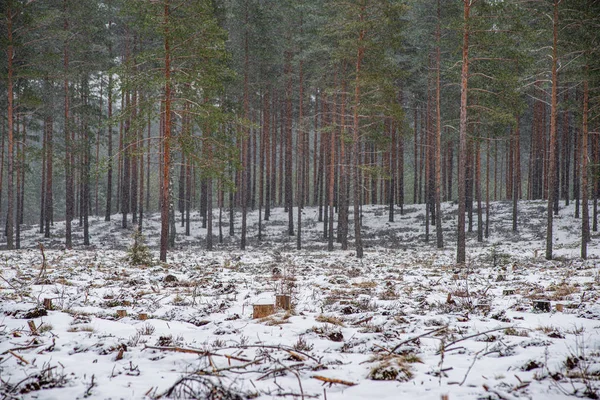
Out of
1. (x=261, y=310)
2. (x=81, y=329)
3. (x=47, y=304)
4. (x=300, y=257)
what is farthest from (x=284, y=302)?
(x=300, y=257)

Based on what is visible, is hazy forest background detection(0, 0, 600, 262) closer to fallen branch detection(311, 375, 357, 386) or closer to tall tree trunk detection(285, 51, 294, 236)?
tall tree trunk detection(285, 51, 294, 236)

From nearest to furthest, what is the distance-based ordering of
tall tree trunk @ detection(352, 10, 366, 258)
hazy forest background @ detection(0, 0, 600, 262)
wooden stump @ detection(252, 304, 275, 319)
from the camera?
wooden stump @ detection(252, 304, 275, 319) < hazy forest background @ detection(0, 0, 600, 262) < tall tree trunk @ detection(352, 10, 366, 258)

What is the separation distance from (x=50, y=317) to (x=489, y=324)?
4.76 m

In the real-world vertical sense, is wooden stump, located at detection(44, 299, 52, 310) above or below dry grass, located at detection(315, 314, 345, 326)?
above

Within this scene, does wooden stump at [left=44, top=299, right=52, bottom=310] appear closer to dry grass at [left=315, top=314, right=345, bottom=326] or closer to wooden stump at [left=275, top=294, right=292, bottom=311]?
wooden stump at [left=275, top=294, right=292, bottom=311]

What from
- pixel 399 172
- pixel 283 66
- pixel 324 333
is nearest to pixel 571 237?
pixel 399 172

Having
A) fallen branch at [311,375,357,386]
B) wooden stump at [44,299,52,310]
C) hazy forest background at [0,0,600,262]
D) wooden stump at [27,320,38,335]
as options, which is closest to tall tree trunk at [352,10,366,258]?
hazy forest background at [0,0,600,262]

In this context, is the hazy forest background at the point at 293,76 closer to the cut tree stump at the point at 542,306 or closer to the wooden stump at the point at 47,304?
the wooden stump at the point at 47,304

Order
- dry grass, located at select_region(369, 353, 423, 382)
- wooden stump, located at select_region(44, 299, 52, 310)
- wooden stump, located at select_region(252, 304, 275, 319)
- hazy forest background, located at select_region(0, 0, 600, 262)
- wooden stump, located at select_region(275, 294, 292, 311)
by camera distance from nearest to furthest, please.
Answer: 1. dry grass, located at select_region(369, 353, 423, 382)
2. wooden stump, located at select_region(252, 304, 275, 319)
3. wooden stump, located at select_region(44, 299, 52, 310)
4. wooden stump, located at select_region(275, 294, 292, 311)
5. hazy forest background, located at select_region(0, 0, 600, 262)

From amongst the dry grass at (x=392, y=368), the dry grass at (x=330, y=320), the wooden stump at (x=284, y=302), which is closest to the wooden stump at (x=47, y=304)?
the wooden stump at (x=284, y=302)

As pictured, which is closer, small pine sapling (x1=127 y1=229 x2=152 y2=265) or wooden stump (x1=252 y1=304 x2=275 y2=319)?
wooden stump (x1=252 y1=304 x2=275 y2=319)

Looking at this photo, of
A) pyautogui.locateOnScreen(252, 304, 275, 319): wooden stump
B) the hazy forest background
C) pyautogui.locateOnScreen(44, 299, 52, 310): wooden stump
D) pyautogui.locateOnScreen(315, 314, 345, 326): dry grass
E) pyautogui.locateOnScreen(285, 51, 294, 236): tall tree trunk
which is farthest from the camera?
pyautogui.locateOnScreen(285, 51, 294, 236): tall tree trunk

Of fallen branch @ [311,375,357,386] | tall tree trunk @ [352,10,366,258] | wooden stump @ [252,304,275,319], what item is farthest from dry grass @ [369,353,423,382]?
tall tree trunk @ [352,10,366,258]

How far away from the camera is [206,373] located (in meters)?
2.51
